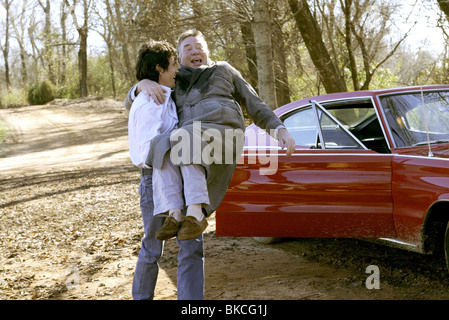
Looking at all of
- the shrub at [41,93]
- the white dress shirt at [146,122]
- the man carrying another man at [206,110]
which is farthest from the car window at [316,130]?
the shrub at [41,93]

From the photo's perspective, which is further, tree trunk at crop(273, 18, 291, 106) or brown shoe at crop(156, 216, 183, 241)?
tree trunk at crop(273, 18, 291, 106)

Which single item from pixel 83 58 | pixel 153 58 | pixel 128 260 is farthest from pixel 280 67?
pixel 83 58

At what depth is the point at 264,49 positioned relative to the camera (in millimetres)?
8773

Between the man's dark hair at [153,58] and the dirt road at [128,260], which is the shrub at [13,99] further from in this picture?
the man's dark hair at [153,58]

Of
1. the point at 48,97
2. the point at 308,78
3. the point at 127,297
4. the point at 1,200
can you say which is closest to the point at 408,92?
the point at 127,297

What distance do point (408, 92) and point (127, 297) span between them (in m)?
2.93

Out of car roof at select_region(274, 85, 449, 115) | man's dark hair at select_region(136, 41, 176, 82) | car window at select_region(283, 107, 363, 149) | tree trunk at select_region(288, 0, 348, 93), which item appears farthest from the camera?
tree trunk at select_region(288, 0, 348, 93)

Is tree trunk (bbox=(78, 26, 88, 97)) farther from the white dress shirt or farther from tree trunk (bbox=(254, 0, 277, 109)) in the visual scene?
the white dress shirt

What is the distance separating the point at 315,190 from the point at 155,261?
4.81 ft

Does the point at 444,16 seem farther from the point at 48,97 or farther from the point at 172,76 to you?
the point at 48,97

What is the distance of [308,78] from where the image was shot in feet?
47.7

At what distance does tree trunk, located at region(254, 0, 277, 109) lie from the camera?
8695 mm

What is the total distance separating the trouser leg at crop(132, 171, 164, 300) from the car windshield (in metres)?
2.09

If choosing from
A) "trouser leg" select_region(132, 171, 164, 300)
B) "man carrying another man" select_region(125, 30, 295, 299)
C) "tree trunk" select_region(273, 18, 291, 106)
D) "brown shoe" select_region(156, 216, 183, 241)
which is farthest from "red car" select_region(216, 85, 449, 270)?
"tree trunk" select_region(273, 18, 291, 106)
